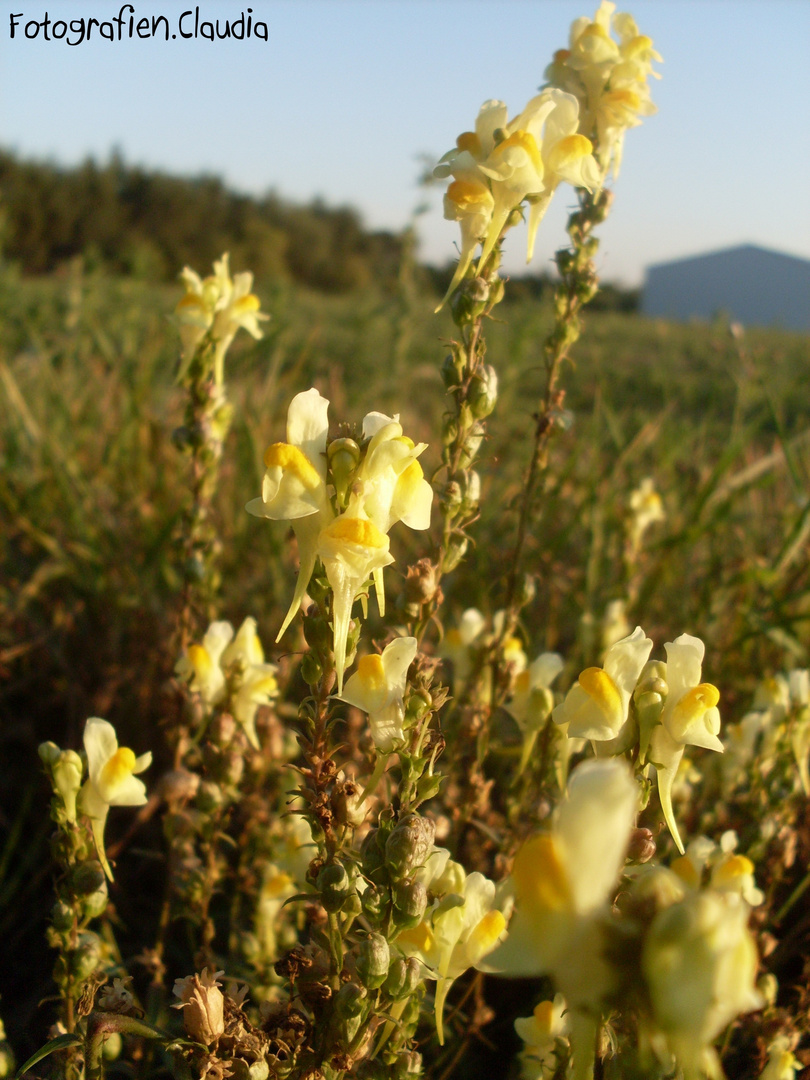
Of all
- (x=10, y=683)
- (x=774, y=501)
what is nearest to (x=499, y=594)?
(x=10, y=683)

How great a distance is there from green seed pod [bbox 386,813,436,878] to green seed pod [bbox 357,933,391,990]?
0.08 metres

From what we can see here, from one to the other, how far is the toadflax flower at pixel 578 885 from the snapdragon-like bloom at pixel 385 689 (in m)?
0.43

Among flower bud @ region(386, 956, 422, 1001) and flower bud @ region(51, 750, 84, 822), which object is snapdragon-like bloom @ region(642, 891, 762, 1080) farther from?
flower bud @ region(51, 750, 84, 822)

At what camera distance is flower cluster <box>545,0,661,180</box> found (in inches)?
64.5

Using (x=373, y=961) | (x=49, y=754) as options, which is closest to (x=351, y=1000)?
(x=373, y=961)

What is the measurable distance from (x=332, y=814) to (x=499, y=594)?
2.10 metres

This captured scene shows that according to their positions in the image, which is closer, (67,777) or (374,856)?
(374,856)

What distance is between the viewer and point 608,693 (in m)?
1.10

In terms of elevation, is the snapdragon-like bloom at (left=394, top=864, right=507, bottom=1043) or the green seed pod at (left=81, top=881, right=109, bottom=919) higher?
the snapdragon-like bloom at (left=394, top=864, right=507, bottom=1043)

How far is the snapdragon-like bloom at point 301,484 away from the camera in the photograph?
3.34 ft

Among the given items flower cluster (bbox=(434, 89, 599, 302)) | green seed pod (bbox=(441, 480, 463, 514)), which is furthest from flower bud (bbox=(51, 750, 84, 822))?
flower cluster (bbox=(434, 89, 599, 302))

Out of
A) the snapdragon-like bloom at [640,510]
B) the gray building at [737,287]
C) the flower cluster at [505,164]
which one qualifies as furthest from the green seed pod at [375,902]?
the gray building at [737,287]

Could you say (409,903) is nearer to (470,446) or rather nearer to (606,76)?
(470,446)

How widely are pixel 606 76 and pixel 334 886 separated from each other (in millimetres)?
1556
